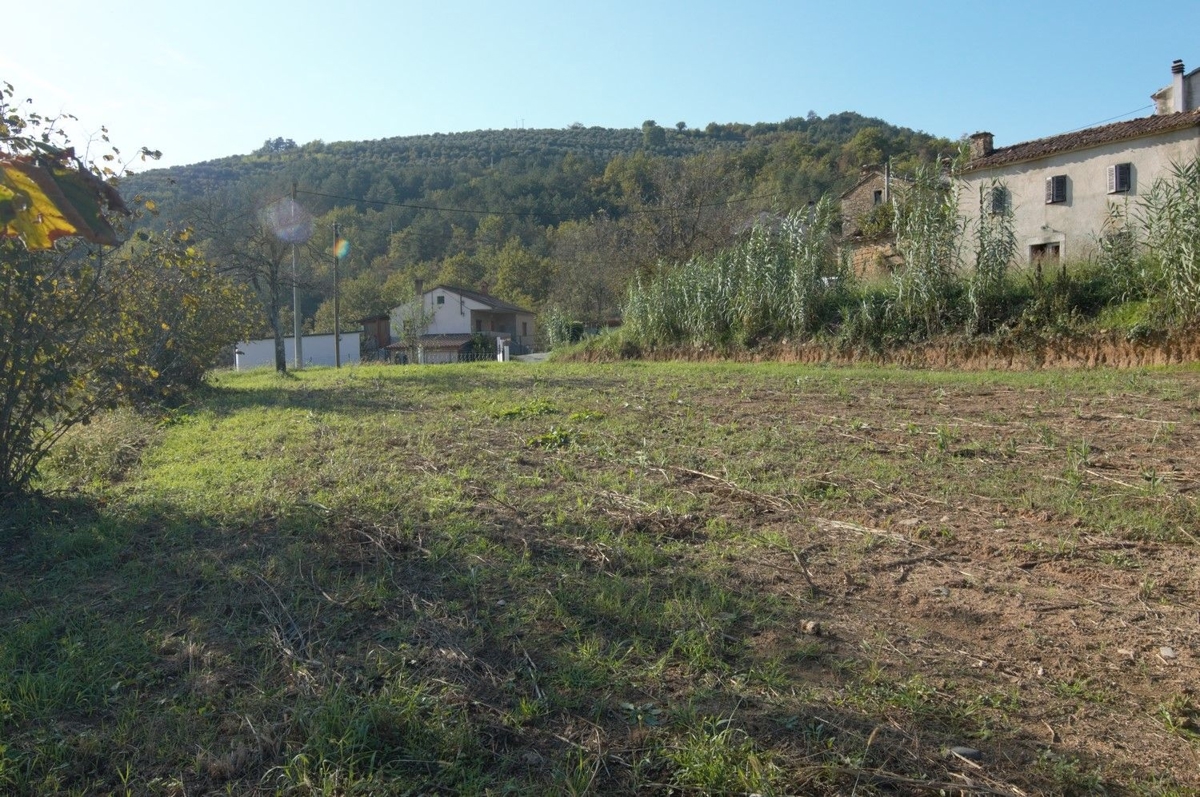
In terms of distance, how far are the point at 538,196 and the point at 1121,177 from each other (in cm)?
4488

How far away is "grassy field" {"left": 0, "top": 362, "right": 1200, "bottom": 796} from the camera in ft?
8.63

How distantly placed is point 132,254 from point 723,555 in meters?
5.48

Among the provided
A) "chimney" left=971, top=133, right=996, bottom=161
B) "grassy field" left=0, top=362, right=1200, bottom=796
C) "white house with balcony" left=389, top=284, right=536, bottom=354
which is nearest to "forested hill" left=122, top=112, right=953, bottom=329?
"white house with balcony" left=389, top=284, right=536, bottom=354

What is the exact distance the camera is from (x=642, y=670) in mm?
3174

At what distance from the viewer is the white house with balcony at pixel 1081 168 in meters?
23.9

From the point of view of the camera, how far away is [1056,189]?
87.5 feet

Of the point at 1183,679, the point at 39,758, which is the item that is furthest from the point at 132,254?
the point at 1183,679

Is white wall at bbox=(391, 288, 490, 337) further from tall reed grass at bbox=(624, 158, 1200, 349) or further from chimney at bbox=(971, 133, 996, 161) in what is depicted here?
tall reed grass at bbox=(624, 158, 1200, 349)

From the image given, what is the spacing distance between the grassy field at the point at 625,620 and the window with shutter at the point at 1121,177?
2170 centimetres

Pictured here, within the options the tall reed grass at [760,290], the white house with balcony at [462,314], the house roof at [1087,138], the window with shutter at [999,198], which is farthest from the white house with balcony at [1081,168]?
the white house with balcony at [462,314]

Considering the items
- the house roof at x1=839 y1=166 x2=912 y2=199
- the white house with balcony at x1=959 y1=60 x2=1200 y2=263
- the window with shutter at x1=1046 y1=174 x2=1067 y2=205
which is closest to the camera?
the white house with balcony at x1=959 y1=60 x2=1200 y2=263

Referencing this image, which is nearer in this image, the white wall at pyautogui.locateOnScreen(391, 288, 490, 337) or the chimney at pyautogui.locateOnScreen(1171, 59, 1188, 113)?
the chimney at pyautogui.locateOnScreen(1171, 59, 1188, 113)

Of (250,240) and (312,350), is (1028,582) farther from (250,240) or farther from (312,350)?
(312,350)

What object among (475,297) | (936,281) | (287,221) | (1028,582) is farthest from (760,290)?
(475,297)
